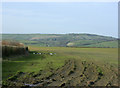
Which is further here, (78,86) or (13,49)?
(13,49)

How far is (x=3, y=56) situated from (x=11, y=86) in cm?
1441

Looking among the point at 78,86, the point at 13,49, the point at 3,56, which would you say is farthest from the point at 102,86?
the point at 13,49

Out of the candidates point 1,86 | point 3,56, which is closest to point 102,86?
point 1,86

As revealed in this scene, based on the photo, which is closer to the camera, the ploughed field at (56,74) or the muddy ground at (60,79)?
the muddy ground at (60,79)

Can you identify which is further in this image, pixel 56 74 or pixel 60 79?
pixel 56 74

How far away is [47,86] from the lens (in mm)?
12547

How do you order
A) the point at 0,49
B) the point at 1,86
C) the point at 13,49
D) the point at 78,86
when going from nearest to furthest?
the point at 1,86 < the point at 78,86 < the point at 0,49 < the point at 13,49

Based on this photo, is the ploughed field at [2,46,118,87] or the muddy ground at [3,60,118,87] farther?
the ploughed field at [2,46,118,87]

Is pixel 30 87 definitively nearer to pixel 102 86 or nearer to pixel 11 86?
pixel 11 86

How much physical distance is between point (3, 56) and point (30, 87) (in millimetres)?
14775

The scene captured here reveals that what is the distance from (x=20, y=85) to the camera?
1252 centimetres

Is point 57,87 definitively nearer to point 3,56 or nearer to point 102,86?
point 102,86

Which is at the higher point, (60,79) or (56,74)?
(60,79)

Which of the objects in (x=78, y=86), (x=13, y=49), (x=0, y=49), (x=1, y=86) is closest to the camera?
(x=1, y=86)
